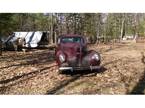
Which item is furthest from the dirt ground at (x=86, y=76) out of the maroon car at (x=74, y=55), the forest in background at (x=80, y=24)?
the forest in background at (x=80, y=24)

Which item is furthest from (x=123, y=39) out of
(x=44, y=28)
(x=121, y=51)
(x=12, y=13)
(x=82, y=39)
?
(x=12, y=13)

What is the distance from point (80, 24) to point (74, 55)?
1.67ft

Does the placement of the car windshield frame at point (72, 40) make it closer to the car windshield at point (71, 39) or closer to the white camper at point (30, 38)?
the car windshield at point (71, 39)

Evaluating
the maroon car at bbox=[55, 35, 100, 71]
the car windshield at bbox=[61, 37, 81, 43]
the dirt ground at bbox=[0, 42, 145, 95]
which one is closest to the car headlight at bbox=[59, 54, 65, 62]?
the maroon car at bbox=[55, 35, 100, 71]

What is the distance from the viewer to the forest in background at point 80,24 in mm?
6934

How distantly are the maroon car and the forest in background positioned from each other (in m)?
0.13

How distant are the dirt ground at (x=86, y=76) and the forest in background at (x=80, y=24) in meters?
0.21

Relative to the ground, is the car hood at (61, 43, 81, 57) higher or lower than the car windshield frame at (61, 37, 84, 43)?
lower

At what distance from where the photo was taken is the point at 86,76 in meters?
7.08

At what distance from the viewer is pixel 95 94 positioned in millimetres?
6965

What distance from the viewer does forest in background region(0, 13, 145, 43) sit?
6.93 meters

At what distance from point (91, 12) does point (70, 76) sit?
1063 millimetres

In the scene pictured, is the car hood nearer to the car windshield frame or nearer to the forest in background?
the car windshield frame

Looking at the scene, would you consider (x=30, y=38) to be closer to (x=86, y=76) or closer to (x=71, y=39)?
(x=71, y=39)
